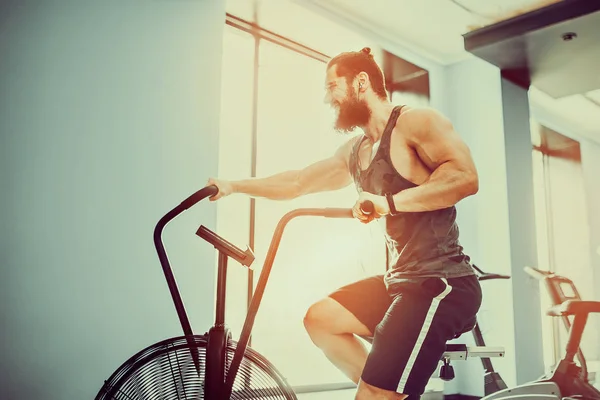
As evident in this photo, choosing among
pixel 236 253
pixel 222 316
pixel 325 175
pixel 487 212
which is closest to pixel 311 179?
pixel 325 175

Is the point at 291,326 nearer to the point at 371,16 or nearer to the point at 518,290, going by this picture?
the point at 518,290

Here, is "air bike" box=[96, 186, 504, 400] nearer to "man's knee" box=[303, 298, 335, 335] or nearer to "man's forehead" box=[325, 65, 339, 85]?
"man's knee" box=[303, 298, 335, 335]

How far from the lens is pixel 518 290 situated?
4.20 metres

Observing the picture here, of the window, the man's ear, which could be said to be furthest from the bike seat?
the window

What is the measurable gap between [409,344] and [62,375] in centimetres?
152

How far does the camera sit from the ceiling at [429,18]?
3.80 meters

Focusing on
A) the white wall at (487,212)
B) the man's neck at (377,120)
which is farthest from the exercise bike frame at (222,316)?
the white wall at (487,212)

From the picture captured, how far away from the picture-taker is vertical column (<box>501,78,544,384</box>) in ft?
13.7

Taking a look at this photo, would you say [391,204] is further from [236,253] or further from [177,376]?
[177,376]

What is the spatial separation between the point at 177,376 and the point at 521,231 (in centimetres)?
346

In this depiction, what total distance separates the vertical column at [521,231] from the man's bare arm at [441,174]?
2760mm

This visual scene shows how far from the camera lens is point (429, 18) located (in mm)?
4031

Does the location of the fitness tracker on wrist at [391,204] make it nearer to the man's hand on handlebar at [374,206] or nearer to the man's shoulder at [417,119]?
the man's hand on handlebar at [374,206]

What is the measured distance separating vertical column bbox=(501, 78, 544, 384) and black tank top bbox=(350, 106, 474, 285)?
8.73 ft
